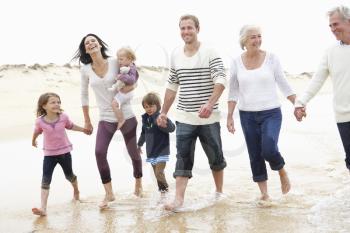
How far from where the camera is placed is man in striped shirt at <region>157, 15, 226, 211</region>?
5289 millimetres

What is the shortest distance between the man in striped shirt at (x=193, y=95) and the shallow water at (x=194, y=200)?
479 millimetres

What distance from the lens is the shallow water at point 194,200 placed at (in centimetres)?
489

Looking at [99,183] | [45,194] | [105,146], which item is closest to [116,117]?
[105,146]

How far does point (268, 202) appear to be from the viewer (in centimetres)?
543

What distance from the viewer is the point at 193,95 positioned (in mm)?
5348

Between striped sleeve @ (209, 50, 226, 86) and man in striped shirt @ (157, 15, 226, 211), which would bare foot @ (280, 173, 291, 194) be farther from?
striped sleeve @ (209, 50, 226, 86)

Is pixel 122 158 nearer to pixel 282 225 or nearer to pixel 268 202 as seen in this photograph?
pixel 268 202

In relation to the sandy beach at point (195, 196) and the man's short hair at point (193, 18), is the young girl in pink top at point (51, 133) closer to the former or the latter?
the sandy beach at point (195, 196)

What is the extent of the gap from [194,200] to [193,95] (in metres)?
1.30

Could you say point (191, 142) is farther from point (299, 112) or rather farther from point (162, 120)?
point (299, 112)

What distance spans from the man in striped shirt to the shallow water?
0.48 meters

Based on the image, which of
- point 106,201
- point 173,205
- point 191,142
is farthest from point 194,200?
point 106,201

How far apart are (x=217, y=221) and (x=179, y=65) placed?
1.67 m

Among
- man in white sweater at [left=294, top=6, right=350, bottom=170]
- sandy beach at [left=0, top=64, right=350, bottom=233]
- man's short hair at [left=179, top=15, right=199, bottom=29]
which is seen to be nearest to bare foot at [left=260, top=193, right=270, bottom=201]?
sandy beach at [left=0, top=64, right=350, bottom=233]
